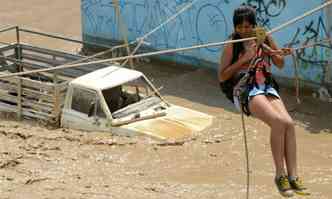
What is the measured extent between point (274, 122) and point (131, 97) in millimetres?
5991

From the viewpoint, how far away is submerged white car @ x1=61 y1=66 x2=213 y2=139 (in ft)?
40.7

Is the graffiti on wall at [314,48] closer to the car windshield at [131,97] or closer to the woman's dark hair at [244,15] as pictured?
the car windshield at [131,97]

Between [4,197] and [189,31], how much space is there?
8.71 metres

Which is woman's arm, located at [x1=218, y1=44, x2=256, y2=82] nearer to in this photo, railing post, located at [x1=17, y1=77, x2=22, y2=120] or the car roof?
the car roof

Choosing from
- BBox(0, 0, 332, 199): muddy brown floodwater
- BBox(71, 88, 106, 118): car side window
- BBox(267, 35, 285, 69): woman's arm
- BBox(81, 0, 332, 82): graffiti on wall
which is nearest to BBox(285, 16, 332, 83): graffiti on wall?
BBox(81, 0, 332, 82): graffiti on wall

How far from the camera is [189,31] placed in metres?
17.3

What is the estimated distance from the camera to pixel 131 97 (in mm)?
13102

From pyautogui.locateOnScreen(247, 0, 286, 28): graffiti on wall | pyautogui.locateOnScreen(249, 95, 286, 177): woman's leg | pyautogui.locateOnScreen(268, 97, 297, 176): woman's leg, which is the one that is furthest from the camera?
pyautogui.locateOnScreen(247, 0, 286, 28): graffiti on wall

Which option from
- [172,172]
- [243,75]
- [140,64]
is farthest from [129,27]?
[243,75]

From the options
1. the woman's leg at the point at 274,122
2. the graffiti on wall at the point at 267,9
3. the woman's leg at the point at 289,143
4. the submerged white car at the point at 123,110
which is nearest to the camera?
the woman's leg at the point at 274,122

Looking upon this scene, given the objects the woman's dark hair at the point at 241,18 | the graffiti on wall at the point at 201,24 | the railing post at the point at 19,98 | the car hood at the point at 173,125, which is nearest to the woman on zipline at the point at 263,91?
the woman's dark hair at the point at 241,18

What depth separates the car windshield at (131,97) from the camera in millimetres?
→ 12727

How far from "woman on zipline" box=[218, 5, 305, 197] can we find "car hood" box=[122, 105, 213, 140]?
4.51m

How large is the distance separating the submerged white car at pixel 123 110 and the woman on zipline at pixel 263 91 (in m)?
4.62
